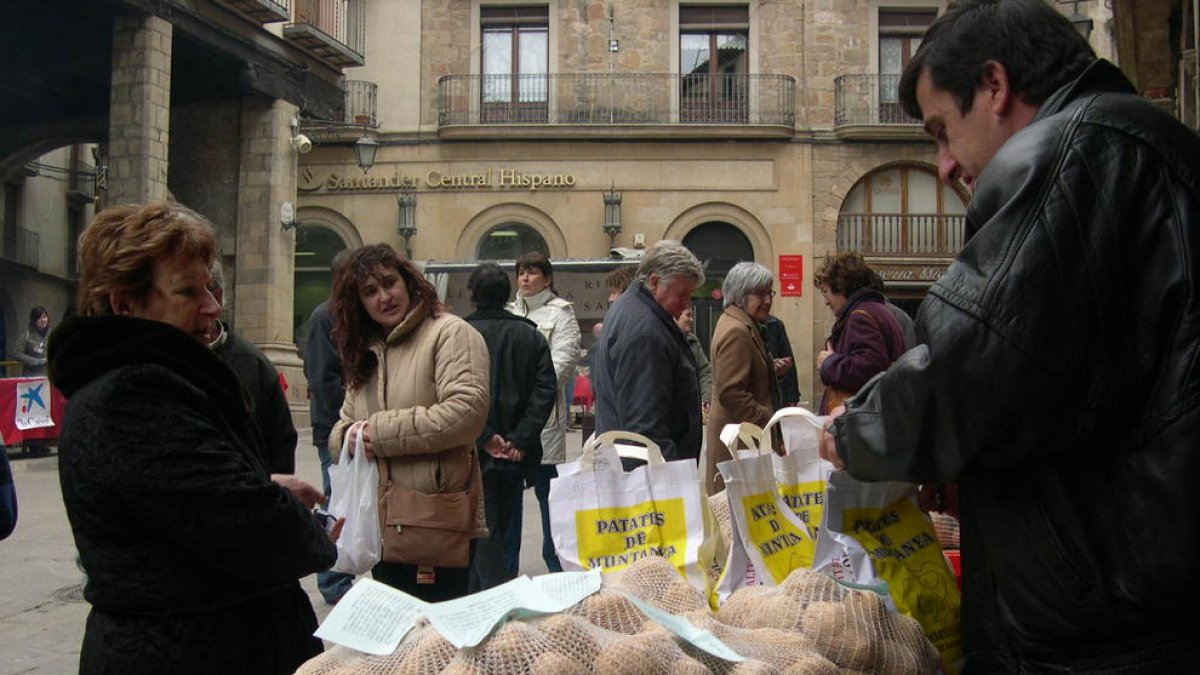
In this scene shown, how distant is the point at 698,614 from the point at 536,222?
79.1 ft

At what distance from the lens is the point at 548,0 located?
25.8m

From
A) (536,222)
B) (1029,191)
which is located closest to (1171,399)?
(1029,191)

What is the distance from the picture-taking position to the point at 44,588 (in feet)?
22.3

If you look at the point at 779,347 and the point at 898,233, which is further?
the point at 898,233

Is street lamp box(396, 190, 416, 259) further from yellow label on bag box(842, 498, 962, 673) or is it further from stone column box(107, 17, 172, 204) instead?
yellow label on bag box(842, 498, 962, 673)

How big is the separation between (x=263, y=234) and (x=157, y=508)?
17.4 meters

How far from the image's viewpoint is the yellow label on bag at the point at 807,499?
2.66 m

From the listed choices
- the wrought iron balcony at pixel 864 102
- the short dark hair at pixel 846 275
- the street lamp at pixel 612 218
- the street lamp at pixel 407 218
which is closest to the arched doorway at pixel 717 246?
the street lamp at pixel 612 218

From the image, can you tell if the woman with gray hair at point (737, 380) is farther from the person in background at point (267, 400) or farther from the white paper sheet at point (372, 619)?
the white paper sheet at point (372, 619)

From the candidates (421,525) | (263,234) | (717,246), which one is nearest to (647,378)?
(421,525)

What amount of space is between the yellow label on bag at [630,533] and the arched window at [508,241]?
23.6m

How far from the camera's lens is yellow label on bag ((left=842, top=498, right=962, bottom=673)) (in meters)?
2.27

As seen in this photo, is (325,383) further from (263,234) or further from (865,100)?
(865,100)

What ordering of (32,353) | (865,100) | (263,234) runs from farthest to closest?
(865,100) → (263,234) → (32,353)
